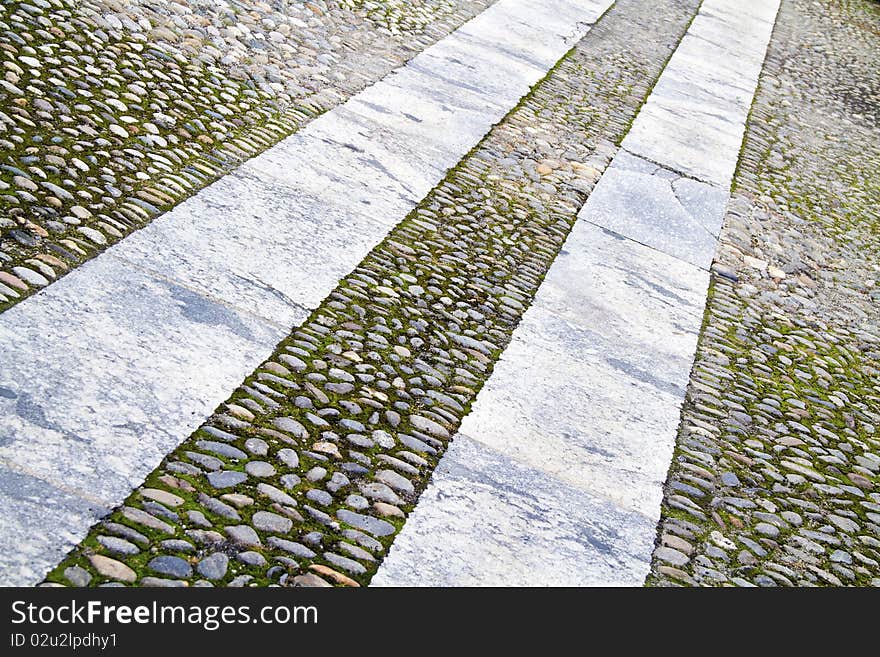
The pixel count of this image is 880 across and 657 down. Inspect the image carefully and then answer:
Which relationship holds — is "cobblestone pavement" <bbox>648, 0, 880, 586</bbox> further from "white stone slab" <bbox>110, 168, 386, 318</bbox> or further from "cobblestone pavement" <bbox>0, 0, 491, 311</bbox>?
"cobblestone pavement" <bbox>0, 0, 491, 311</bbox>

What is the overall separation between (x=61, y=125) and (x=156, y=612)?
2.79 meters

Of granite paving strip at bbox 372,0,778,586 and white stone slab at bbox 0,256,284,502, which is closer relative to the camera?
white stone slab at bbox 0,256,284,502

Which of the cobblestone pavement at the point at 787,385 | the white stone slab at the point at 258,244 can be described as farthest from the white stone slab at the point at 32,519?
the cobblestone pavement at the point at 787,385

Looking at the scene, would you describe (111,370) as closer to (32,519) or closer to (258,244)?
(32,519)

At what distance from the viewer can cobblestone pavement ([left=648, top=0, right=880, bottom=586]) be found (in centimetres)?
336

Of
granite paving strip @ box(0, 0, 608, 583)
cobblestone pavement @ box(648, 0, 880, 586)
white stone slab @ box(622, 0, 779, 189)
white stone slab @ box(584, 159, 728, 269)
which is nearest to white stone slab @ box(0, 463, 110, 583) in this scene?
granite paving strip @ box(0, 0, 608, 583)

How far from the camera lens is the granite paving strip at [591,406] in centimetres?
301

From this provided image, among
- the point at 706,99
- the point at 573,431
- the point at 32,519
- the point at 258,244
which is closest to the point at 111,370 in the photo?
the point at 32,519

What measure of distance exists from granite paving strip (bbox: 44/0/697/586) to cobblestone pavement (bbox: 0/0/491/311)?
96 centimetres

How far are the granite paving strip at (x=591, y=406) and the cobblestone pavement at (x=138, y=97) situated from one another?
1681mm

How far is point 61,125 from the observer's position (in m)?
4.34

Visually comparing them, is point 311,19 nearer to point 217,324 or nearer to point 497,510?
point 217,324

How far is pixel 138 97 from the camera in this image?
4875mm

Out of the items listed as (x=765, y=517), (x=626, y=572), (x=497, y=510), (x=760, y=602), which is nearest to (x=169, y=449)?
(x=497, y=510)
